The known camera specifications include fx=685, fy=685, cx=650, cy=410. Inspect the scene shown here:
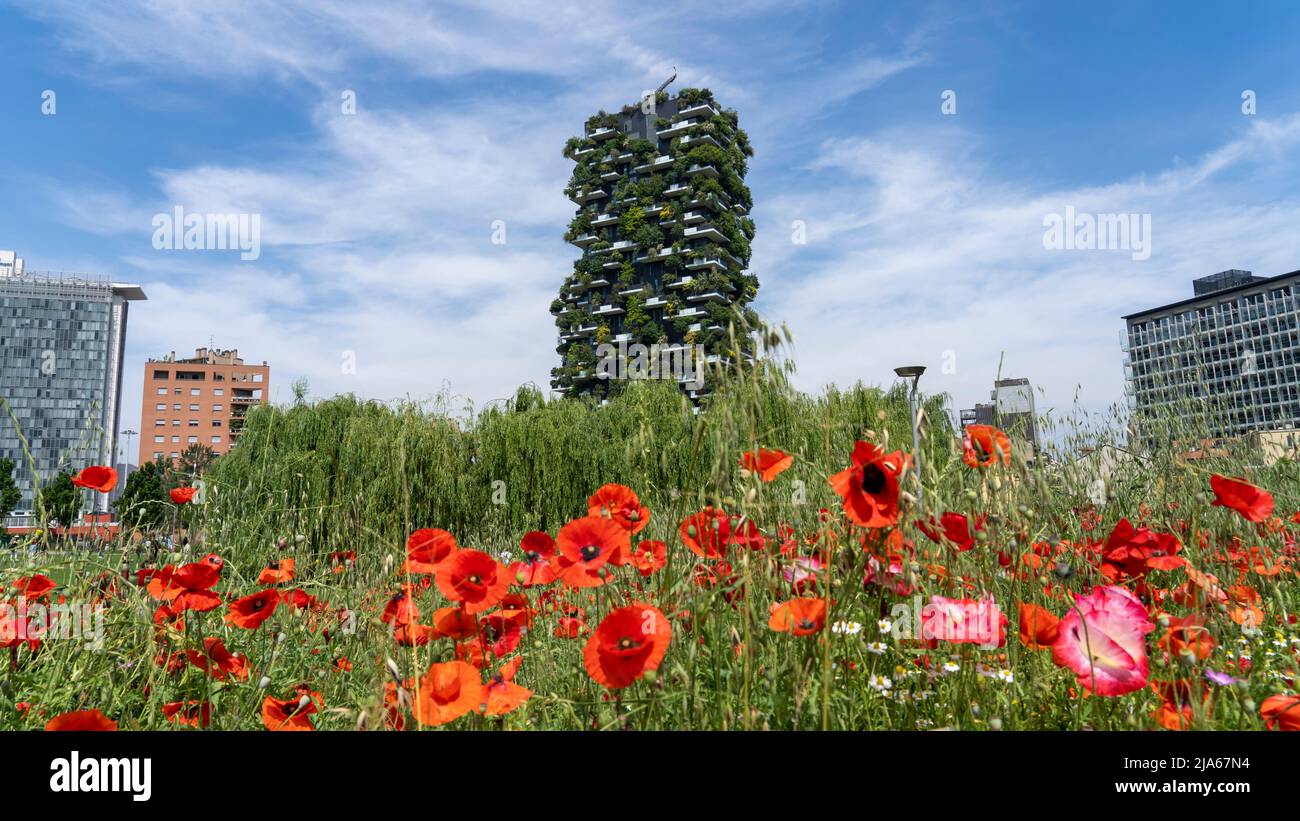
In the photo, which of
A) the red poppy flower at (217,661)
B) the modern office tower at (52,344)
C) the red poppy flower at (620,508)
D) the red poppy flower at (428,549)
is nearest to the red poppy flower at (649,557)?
the red poppy flower at (620,508)

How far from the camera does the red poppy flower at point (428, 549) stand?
142cm

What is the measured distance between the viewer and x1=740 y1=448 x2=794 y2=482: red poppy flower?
1360 mm

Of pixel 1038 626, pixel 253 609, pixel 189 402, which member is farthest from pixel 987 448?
pixel 189 402

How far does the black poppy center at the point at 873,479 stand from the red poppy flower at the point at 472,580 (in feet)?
2.32

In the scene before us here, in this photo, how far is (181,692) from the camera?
203 cm

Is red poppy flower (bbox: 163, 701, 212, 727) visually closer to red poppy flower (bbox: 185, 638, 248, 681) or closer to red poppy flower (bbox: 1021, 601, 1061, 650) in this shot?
red poppy flower (bbox: 185, 638, 248, 681)

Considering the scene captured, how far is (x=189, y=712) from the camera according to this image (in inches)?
70.5

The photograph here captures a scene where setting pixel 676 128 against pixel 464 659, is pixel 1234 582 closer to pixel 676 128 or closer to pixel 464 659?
pixel 464 659

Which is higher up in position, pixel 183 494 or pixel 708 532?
pixel 183 494

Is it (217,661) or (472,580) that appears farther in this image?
(217,661)

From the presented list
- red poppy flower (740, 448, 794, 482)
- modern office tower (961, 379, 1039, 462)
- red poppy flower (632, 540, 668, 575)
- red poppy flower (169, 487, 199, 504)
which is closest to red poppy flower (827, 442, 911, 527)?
red poppy flower (740, 448, 794, 482)

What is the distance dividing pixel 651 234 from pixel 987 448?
4178 centimetres

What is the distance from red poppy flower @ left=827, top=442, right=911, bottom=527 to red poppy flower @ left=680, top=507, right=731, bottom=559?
0.93 feet

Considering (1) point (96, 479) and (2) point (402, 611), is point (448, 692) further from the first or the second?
(1) point (96, 479)
